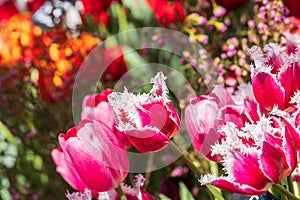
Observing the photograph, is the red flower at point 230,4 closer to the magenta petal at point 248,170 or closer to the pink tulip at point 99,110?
the pink tulip at point 99,110

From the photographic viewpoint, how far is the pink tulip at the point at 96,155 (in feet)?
1.38

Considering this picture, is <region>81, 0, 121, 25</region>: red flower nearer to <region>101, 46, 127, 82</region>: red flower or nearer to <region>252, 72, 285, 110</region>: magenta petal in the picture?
<region>101, 46, 127, 82</region>: red flower

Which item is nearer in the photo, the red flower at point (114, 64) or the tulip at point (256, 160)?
the tulip at point (256, 160)

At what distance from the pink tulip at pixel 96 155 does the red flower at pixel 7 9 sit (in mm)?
544

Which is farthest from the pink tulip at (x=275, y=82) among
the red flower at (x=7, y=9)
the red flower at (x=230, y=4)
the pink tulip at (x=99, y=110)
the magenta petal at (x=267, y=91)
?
the red flower at (x=7, y=9)

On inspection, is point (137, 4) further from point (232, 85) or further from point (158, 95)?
point (158, 95)

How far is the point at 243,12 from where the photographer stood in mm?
724

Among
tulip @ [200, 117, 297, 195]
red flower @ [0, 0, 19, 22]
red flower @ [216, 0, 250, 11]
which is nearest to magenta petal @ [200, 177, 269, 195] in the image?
tulip @ [200, 117, 297, 195]

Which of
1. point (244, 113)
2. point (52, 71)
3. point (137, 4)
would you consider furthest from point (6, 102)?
point (244, 113)

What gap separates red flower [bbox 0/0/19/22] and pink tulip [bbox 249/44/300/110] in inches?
23.2

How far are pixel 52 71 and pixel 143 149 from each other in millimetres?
375

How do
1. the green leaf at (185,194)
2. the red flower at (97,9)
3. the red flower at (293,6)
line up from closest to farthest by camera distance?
the green leaf at (185,194)
the red flower at (293,6)
the red flower at (97,9)

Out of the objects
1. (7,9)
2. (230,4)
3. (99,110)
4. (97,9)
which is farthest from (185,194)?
(7,9)

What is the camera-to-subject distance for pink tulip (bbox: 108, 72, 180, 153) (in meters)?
0.40
